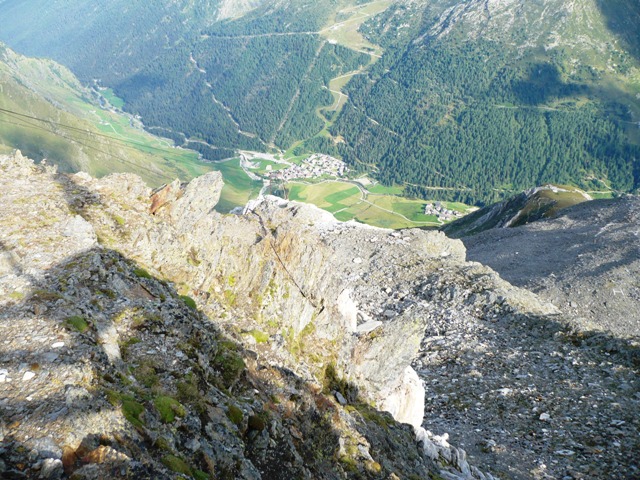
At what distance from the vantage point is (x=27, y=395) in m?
9.75

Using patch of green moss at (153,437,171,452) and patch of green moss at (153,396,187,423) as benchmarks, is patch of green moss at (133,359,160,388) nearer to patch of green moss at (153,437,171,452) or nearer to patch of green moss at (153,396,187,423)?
patch of green moss at (153,396,187,423)

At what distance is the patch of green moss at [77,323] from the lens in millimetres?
12266

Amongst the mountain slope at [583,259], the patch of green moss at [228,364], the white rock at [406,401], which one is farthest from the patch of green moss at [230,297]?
the mountain slope at [583,259]

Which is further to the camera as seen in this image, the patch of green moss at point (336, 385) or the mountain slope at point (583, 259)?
the mountain slope at point (583, 259)

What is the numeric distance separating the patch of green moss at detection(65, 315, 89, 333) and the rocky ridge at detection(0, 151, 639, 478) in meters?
0.05

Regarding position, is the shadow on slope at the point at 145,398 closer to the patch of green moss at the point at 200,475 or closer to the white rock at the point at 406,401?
the patch of green moss at the point at 200,475

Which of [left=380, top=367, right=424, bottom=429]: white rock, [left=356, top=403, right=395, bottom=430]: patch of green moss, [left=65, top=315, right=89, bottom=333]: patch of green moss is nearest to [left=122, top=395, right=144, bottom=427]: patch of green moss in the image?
[left=65, top=315, right=89, bottom=333]: patch of green moss

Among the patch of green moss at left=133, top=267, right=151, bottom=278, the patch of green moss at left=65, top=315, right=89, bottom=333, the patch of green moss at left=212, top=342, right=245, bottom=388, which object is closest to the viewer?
the patch of green moss at left=65, top=315, right=89, bottom=333

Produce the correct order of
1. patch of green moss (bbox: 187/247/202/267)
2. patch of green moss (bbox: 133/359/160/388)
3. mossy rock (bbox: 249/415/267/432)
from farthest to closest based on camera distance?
1. patch of green moss (bbox: 187/247/202/267)
2. mossy rock (bbox: 249/415/267/432)
3. patch of green moss (bbox: 133/359/160/388)

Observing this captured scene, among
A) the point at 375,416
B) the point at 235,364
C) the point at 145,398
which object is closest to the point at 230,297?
the point at 235,364

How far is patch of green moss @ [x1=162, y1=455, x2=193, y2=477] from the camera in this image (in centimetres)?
952

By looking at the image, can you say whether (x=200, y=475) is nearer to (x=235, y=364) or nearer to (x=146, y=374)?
(x=146, y=374)

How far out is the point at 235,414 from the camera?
42.0 ft

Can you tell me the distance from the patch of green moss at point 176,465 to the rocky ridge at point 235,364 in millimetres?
40
